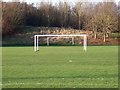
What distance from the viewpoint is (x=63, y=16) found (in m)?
80.5

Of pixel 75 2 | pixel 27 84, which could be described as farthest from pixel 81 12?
pixel 27 84

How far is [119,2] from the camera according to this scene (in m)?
76.8

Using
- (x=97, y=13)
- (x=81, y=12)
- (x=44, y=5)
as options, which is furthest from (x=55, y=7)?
(x=97, y=13)

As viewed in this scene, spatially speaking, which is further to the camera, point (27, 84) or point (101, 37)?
point (101, 37)

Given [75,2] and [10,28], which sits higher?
[75,2]

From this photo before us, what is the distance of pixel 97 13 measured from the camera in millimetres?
73312

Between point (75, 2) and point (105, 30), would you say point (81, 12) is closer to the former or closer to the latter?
point (75, 2)

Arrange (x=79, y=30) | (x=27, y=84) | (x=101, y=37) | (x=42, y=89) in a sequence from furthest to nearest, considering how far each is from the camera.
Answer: (x=79, y=30), (x=101, y=37), (x=27, y=84), (x=42, y=89)

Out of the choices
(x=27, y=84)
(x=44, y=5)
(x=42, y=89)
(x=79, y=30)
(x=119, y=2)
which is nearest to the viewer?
(x=42, y=89)

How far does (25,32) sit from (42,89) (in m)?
57.1

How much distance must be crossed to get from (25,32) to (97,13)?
46.8 feet

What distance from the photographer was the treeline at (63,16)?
68938 mm

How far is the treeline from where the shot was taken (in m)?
68.9

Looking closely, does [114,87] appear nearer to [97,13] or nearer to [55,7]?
[97,13]
